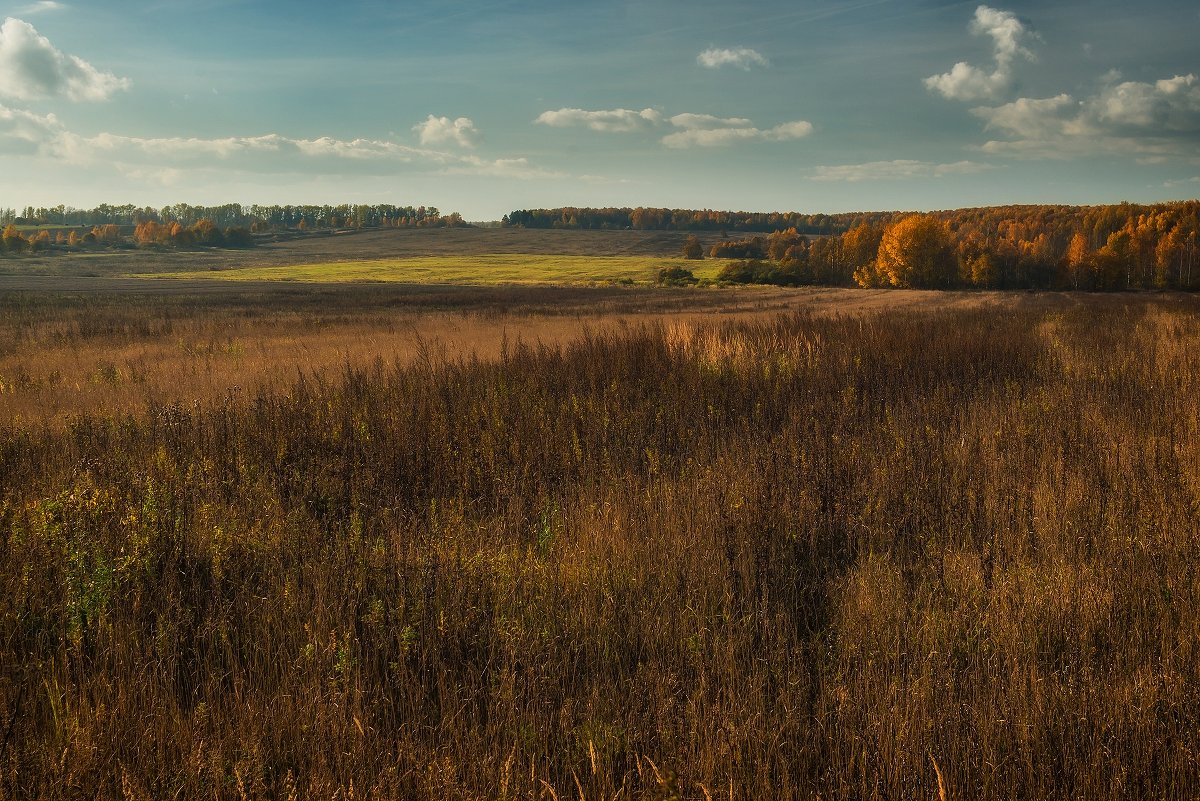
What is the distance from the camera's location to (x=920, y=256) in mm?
89312

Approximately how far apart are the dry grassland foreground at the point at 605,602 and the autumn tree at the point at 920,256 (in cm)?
8720

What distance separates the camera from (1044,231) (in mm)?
136000

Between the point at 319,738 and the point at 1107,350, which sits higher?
the point at 1107,350

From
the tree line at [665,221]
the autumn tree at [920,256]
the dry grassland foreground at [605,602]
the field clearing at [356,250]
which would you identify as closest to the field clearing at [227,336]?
the dry grassland foreground at [605,602]

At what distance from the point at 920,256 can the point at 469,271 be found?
53.6 meters

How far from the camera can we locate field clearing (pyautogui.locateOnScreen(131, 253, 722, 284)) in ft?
259

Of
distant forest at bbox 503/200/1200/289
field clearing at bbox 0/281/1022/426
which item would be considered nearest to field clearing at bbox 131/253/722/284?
distant forest at bbox 503/200/1200/289

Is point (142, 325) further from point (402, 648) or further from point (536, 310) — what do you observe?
point (402, 648)

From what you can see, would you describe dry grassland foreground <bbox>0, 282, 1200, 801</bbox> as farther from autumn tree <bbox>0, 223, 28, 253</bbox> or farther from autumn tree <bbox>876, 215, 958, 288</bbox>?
autumn tree <bbox>0, 223, 28, 253</bbox>

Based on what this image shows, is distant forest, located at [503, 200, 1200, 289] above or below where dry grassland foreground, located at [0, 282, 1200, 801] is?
above

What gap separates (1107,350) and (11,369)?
22375mm

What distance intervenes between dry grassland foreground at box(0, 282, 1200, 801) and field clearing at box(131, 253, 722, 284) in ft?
223

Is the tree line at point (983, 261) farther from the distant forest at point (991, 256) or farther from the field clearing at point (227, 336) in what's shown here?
the field clearing at point (227, 336)

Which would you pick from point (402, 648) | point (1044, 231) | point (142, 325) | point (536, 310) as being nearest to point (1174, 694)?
point (402, 648)
